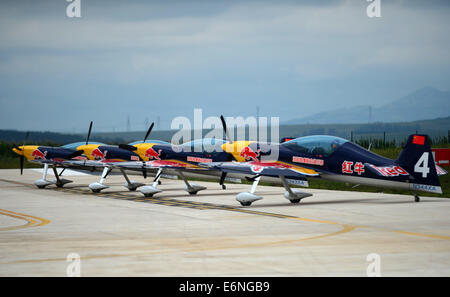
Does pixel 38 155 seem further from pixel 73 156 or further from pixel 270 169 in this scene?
pixel 270 169

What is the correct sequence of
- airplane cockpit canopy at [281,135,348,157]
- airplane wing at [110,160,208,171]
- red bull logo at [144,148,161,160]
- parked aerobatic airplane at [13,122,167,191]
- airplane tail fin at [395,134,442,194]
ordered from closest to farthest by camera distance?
airplane tail fin at [395,134,442,194] → airplane cockpit canopy at [281,135,348,157] → airplane wing at [110,160,208,171] → red bull logo at [144,148,161,160] → parked aerobatic airplane at [13,122,167,191]

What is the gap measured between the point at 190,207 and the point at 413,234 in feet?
27.2

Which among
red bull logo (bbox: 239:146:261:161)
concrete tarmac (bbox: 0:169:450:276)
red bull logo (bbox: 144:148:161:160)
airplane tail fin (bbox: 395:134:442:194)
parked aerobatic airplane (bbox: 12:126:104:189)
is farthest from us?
parked aerobatic airplane (bbox: 12:126:104:189)

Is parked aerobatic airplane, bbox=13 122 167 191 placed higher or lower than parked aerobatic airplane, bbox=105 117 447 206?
lower

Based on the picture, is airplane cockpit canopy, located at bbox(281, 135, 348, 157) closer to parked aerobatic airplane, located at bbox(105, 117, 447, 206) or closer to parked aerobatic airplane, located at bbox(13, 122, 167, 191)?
parked aerobatic airplane, located at bbox(105, 117, 447, 206)

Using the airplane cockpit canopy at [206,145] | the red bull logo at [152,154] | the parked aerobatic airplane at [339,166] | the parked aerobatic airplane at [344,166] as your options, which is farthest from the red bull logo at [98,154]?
the parked aerobatic airplane at [344,166]

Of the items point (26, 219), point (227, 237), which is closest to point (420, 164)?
point (227, 237)

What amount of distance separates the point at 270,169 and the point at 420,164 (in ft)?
14.3

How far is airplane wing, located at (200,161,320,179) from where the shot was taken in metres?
19.6

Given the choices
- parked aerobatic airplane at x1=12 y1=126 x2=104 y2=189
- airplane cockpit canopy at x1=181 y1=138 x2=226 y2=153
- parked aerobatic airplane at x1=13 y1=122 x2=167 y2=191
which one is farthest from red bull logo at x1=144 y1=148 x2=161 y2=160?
parked aerobatic airplane at x1=12 y1=126 x2=104 y2=189

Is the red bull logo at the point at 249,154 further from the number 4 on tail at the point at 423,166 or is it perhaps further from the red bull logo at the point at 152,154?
the number 4 on tail at the point at 423,166
